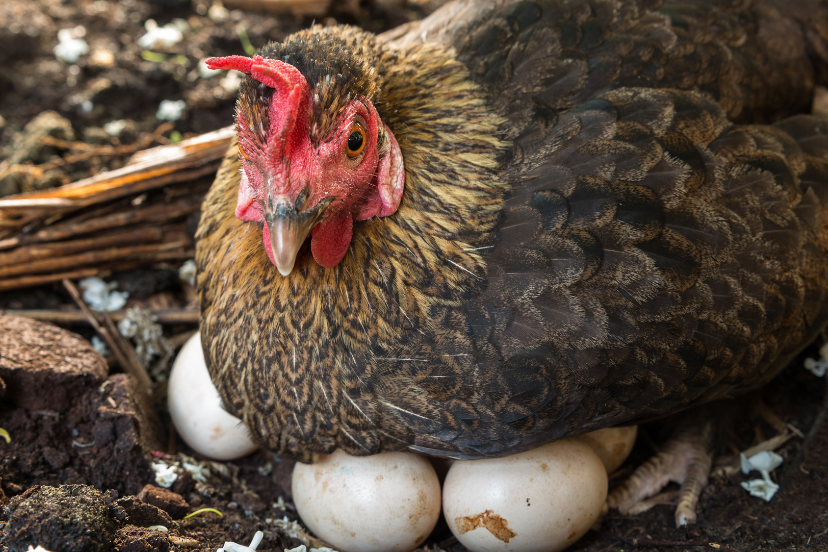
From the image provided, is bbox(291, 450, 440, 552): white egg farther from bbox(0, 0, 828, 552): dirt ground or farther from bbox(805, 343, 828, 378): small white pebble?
bbox(805, 343, 828, 378): small white pebble

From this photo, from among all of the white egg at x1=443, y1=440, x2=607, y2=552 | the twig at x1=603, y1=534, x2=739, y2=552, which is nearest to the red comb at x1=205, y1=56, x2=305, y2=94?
the white egg at x1=443, y1=440, x2=607, y2=552

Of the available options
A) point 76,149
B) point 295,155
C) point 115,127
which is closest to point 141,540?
point 295,155

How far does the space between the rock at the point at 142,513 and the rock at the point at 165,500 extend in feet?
0.15

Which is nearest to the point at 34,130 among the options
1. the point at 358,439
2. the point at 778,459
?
the point at 358,439

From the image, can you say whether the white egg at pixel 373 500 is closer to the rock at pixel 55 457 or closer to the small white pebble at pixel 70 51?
the rock at pixel 55 457

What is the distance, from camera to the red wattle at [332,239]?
1.59 meters

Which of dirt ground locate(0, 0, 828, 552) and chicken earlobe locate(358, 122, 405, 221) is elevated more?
chicken earlobe locate(358, 122, 405, 221)

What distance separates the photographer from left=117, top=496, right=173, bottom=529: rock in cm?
173

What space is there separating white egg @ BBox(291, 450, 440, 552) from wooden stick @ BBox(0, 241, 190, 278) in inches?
51.7

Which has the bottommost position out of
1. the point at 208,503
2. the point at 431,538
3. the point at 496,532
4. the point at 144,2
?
the point at 431,538

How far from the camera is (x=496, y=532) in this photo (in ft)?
6.18

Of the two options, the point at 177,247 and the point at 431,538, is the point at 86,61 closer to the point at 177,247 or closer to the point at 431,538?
the point at 177,247

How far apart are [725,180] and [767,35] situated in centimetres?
86

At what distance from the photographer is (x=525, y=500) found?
1.86 m
